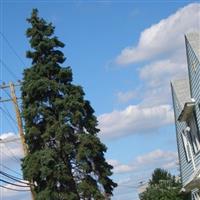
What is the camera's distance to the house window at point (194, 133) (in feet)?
79.4

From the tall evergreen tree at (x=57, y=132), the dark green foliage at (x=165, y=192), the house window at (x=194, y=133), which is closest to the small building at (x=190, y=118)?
the house window at (x=194, y=133)

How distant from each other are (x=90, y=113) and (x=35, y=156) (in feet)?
11.5

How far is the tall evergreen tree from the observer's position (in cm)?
2619

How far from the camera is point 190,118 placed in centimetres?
2488

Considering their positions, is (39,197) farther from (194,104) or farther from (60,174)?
(194,104)

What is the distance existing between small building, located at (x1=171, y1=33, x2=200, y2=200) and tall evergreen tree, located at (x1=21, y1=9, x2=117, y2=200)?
362 centimetres

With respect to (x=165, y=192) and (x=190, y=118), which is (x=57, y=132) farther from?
(x=165, y=192)

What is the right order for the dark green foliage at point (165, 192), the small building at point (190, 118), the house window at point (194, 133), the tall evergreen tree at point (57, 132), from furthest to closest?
the dark green foliage at point (165, 192)
the tall evergreen tree at point (57, 132)
the house window at point (194, 133)
the small building at point (190, 118)

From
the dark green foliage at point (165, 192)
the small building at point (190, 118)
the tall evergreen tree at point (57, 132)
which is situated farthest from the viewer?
the dark green foliage at point (165, 192)

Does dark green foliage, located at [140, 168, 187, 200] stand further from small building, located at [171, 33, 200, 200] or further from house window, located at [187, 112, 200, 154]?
house window, located at [187, 112, 200, 154]

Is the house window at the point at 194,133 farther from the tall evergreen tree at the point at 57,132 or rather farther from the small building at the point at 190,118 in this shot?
the tall evergreen tree at the point at 57,132

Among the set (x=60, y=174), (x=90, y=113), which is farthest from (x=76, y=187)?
(x=90, y=113)

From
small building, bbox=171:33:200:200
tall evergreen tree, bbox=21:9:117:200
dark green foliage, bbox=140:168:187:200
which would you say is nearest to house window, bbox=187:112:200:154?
small building, bbox=171:33:200:200

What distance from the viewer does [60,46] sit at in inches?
1137
